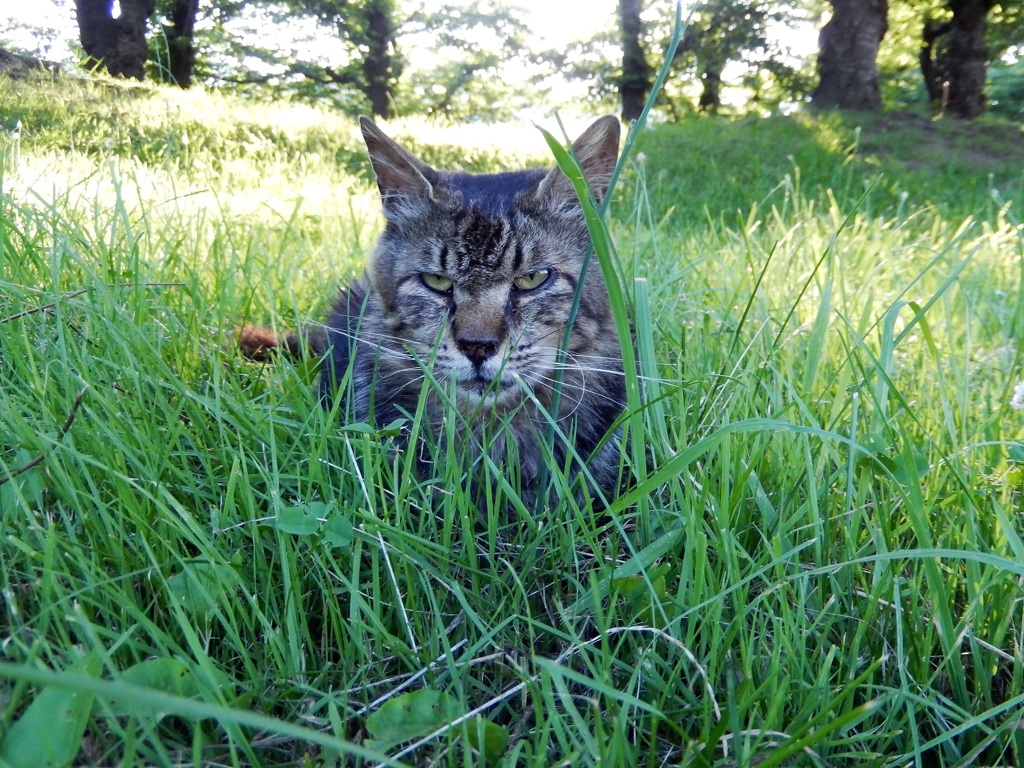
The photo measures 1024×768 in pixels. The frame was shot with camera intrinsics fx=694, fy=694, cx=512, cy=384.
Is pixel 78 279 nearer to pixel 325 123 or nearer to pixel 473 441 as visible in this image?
pixel 473 441

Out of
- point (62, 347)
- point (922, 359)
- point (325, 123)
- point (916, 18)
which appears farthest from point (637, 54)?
point (62, 347)

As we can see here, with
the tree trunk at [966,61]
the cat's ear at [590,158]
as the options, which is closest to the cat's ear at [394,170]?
the cat's ear at [590,158]

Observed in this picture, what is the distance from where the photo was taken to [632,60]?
18.4m

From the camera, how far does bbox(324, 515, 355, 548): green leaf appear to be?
1.32 m

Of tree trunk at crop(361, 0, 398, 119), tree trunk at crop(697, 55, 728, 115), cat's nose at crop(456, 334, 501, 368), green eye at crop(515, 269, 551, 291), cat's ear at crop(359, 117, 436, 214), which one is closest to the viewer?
cat's nose at crop(456, 334, 501, 368)

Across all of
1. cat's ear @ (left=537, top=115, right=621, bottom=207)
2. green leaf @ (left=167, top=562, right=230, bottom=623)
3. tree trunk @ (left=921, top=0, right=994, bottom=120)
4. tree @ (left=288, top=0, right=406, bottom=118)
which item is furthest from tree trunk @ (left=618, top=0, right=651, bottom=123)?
green leaf @ (left=167, top=562, right=230, bottom=623)

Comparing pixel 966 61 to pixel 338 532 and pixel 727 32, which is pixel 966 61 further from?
pixel 338 532

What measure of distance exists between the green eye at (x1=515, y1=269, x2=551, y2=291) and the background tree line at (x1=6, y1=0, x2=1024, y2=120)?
39.6 ft

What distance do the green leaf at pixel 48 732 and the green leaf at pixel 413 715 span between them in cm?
38

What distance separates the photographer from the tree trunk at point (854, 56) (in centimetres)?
1198

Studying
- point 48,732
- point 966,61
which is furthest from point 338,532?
point 966,61

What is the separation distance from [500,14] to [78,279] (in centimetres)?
2538

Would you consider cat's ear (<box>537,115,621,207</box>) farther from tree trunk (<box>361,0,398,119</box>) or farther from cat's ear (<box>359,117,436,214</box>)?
tree trunk (<box>361,0,398,119</box>)

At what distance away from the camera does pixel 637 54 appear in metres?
18.4
